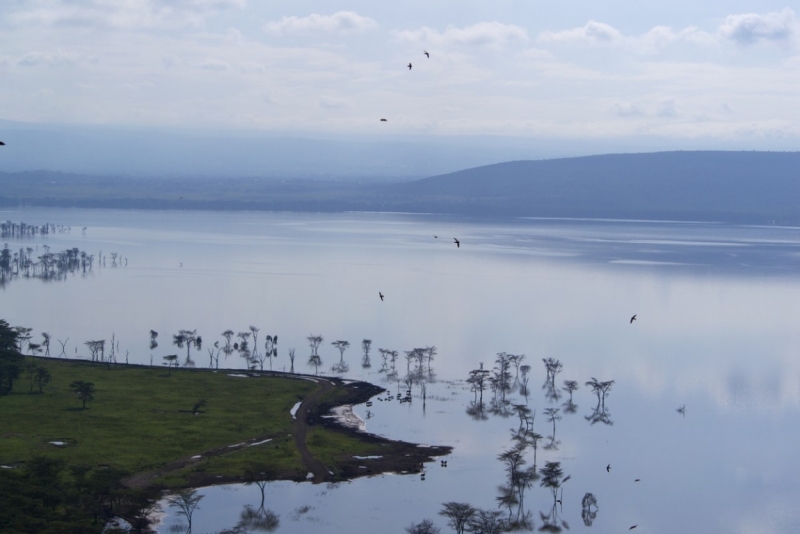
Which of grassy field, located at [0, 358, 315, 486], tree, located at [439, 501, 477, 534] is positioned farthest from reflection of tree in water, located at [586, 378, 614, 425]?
tree, located at [439, 501, 477, 534]

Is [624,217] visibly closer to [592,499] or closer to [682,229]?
[682,229]

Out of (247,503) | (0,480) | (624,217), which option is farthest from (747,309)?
(624,217)

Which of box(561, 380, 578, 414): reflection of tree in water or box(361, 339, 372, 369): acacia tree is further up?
box(361, 339, 372, 369): acacia tree

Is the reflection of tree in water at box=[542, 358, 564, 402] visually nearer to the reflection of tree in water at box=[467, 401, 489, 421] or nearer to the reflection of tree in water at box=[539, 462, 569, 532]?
the reflection of tree in water at box=[467, 401, 489, 421]

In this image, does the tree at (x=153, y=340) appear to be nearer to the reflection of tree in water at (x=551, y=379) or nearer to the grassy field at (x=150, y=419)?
the grassy field at (x=150, y=419)

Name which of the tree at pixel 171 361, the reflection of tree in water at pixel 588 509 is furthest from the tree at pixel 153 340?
the reflection of tree in water at pixel 588 509

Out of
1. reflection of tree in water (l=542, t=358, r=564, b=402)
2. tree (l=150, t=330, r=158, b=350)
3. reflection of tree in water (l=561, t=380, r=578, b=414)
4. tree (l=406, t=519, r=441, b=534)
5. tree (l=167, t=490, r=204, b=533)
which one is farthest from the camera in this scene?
tree (l=150, t=330, r=158, b=350)

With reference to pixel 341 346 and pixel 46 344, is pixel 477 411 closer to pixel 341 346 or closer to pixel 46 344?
pixel 341 346
